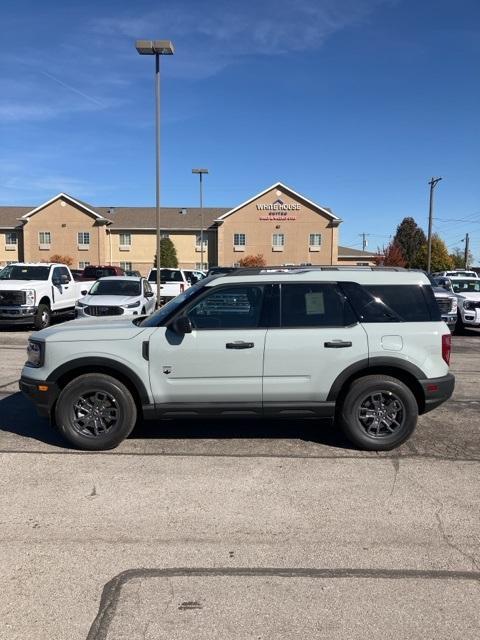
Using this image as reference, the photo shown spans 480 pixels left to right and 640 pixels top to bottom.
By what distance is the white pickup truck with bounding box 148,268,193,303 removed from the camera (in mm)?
22391

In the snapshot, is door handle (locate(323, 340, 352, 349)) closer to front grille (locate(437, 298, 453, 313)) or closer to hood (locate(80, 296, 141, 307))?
hood (locate(80, 296, 141, 307))

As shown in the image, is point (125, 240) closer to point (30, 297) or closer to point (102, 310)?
point (30, 297)

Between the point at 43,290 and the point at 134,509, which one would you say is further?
the point at 43,290

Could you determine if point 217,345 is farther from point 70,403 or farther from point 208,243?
point 208,243

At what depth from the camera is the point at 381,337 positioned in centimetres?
529

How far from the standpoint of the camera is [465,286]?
1983cm

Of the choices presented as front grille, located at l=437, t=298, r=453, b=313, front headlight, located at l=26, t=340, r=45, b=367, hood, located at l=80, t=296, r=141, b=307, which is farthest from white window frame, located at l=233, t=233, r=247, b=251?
front headlight, located at l=26, t=340, r=45, b=367

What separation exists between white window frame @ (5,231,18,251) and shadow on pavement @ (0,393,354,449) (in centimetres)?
5925

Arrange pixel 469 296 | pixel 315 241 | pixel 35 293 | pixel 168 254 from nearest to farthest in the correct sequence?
pixel 35 293, pixel 469 296, pixel 168 254, pixel 315 241

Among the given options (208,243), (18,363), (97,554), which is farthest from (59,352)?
(208,243)

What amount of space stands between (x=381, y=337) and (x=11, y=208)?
66769 mm

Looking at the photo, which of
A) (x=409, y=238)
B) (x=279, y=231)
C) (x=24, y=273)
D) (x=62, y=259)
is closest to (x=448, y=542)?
(x=24, y=273)

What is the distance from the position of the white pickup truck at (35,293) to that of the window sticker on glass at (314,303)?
38.7 feet

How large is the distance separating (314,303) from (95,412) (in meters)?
2.38
